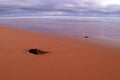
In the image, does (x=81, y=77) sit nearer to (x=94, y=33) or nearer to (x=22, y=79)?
(x=22, y=79)

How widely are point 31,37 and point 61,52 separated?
1.10 metres

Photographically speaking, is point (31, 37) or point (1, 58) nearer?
point (1, 58)

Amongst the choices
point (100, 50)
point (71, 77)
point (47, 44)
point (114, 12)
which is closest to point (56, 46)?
point (47, 44)

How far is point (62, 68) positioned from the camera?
308 cm

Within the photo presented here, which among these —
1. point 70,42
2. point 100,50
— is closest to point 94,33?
point 70,42

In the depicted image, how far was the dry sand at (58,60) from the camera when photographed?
2.88m

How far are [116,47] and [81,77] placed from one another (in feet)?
4.56

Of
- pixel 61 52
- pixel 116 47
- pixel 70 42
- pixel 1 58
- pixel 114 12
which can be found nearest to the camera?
pixel 1 58

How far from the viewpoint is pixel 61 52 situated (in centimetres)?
371

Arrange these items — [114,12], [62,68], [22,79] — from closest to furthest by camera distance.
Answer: [22,79]
[62,68]
[114,12]

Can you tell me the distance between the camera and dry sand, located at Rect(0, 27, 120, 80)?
2.88m

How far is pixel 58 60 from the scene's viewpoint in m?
3.35

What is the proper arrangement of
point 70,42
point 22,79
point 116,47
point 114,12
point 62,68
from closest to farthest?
point 22,79 → point 62,68 → point 116,47 → point 70,42 → point 114,12

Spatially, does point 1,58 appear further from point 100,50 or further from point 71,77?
point 100,50
